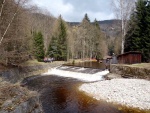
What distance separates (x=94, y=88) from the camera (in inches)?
661

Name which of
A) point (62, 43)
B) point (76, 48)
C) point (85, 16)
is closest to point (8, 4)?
point (62, 43)

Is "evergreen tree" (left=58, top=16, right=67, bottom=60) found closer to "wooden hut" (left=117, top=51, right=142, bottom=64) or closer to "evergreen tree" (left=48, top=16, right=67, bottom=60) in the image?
"evergreen tree" (left=48, top=16, right=67, bottom=60)

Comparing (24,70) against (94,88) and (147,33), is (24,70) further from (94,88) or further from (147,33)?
(147,33)

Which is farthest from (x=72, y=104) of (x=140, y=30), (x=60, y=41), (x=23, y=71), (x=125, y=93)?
(x=60, y=41)

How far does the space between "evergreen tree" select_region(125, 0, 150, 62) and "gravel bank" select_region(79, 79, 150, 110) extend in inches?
486

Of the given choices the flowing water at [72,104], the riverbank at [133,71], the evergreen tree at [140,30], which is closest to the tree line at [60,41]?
the flowing water at [72,104]

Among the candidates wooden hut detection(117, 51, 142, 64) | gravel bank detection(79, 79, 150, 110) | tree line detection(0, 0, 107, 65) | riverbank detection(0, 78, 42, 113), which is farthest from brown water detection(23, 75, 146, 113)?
wooden hut detection(117, 51, 142, 64)

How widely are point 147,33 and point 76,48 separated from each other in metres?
25.7

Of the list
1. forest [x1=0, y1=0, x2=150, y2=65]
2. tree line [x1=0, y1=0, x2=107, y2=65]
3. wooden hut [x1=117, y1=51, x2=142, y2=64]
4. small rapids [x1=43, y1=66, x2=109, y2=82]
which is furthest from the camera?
tree line [x1=0, y1=0, x2=107, y2=65]

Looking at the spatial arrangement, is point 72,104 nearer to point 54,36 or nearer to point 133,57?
point 133,57

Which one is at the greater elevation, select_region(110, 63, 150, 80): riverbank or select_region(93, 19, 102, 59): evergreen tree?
select_region(93, 19, 102, 59): evergreen tree

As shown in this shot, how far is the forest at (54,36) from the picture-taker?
53.0 feet

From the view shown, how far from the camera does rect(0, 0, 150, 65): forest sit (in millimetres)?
16156

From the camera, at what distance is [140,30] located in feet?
97.7
